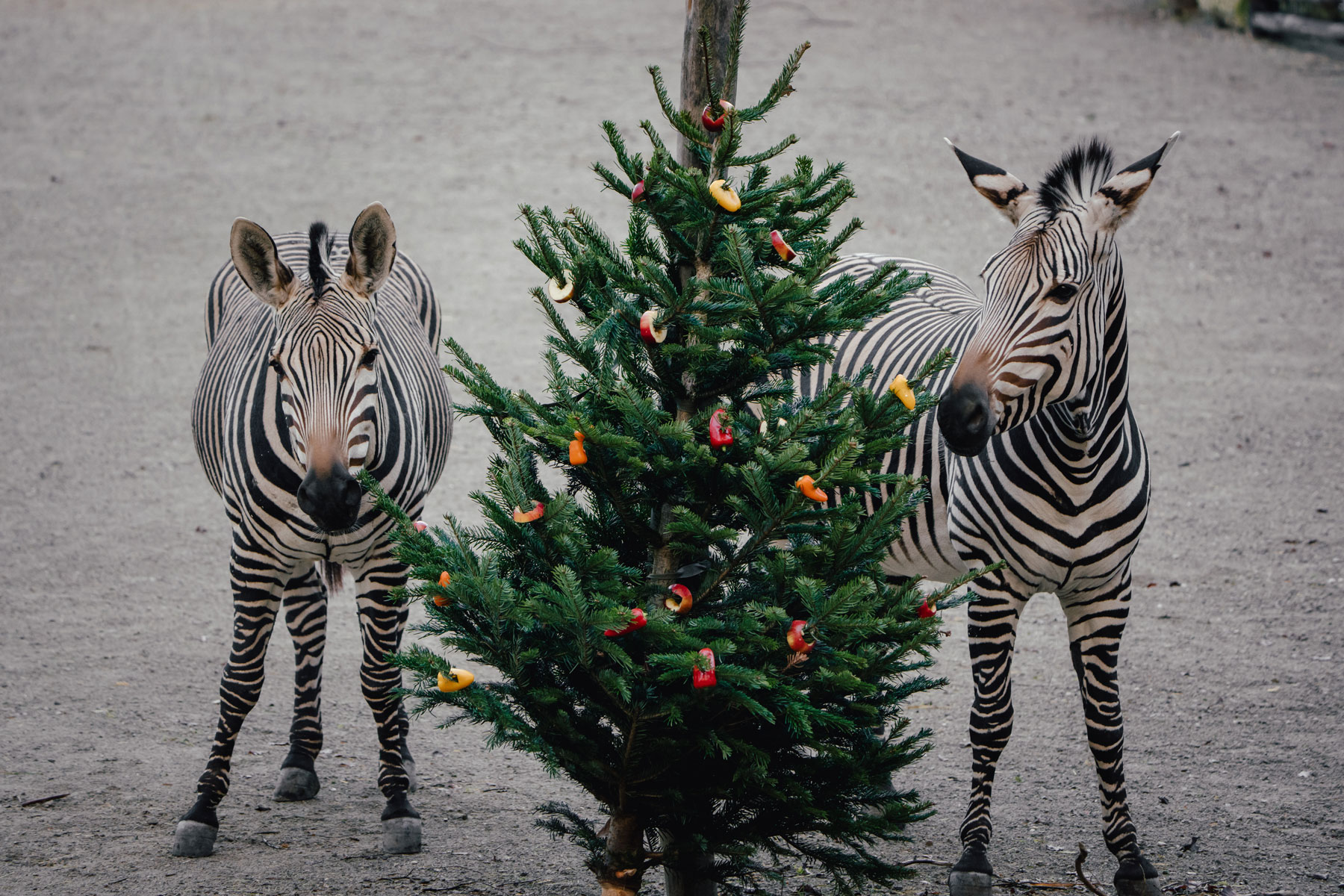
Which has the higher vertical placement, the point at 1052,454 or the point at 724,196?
the point at 724,196

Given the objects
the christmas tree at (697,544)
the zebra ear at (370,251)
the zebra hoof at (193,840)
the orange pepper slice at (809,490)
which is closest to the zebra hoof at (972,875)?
the christmas tree at (697,544)

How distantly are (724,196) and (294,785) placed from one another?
3.10 metres

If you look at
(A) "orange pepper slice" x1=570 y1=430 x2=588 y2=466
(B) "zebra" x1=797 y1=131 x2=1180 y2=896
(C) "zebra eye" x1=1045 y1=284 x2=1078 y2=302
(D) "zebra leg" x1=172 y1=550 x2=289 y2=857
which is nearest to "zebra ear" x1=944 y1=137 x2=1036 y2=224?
(B) "zebra" x1=797 y1=131 x2=1180 y2=896

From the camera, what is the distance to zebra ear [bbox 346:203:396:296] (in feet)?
13.5

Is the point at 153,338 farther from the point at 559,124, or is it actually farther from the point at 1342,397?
the point at 1342,397

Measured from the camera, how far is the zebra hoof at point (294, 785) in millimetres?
4793

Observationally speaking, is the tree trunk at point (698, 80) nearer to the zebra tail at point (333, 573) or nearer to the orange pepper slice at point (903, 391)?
the orange pepper slice at point (903, 391)

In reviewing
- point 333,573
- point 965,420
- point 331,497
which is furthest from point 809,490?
point 333,573

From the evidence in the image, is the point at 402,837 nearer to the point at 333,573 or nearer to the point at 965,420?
the point at 333,573

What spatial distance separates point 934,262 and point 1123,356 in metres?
7.23

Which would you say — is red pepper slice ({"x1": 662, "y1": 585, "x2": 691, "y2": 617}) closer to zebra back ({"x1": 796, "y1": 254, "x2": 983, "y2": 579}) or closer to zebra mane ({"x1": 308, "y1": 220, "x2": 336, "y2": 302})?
zebra back ({"x1": 796, "y1": 254, "x2": 983, "y2": 579})

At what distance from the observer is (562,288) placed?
129 inches

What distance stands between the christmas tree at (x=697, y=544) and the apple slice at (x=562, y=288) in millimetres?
14

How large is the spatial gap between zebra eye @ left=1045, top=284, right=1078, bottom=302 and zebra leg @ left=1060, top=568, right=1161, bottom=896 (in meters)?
1.01
